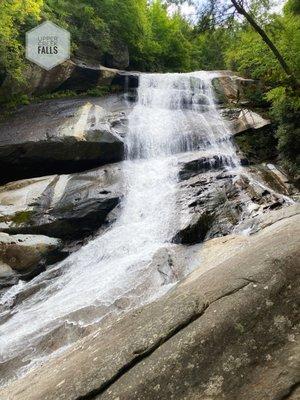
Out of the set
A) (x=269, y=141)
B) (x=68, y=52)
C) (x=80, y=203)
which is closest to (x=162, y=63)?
(x=68, y=52)

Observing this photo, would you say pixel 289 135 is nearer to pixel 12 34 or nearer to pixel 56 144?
pixel 56 144

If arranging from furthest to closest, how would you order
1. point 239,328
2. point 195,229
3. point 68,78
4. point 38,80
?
point 68,78 < point 38,80 < point 195,229 < point 239,328

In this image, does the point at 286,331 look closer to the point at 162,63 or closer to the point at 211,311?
the point at 211,311

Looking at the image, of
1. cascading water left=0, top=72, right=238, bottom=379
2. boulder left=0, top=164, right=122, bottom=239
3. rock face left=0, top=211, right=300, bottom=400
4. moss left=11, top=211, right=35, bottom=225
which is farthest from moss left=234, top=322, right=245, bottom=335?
moss left=11, top=211, right=35, bottom=225

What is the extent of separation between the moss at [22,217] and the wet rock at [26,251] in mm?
690

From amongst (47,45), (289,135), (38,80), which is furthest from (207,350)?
(47,45)

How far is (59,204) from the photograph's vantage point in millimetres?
12281

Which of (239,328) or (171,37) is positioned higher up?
(171,37)

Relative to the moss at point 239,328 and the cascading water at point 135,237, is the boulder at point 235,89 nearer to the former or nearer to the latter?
the cascading water at point 135,237

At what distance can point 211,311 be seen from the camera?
3.31 m

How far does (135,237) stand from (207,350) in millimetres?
7804

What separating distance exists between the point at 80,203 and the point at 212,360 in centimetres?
997

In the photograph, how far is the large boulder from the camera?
14250 millimetres

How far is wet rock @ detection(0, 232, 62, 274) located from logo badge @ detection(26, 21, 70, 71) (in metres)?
9.74
